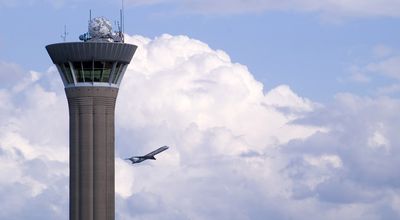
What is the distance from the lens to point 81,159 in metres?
170

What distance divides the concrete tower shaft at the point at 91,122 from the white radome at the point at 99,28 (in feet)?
11.5

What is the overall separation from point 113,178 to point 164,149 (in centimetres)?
1564

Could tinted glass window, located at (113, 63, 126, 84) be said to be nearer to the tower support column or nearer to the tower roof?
the tower roof

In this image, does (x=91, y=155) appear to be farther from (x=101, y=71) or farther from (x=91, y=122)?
(x=101, y=71)

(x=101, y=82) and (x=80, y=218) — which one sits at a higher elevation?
(x=101, y=82)

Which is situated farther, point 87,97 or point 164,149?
point 164,149

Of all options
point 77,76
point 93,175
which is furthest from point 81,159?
point 77,76

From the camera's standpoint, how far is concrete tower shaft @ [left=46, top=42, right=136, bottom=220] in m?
170

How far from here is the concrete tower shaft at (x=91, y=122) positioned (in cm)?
16975

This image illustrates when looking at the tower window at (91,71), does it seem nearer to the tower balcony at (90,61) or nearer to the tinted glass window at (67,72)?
Answer: the tower balcony at (90,61)

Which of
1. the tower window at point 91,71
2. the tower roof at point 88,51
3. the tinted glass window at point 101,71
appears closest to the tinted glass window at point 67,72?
the tower roof at point 88,51

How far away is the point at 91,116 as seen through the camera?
170750mm

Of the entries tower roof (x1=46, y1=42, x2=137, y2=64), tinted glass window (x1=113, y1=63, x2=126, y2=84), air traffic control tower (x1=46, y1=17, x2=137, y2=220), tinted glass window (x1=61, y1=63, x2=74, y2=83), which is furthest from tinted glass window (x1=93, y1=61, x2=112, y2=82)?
tinted glass window (x1=61, y1=63, x2=74, y2=83)

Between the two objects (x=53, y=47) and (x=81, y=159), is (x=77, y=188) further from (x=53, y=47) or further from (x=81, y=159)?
(x=53, y=47)
